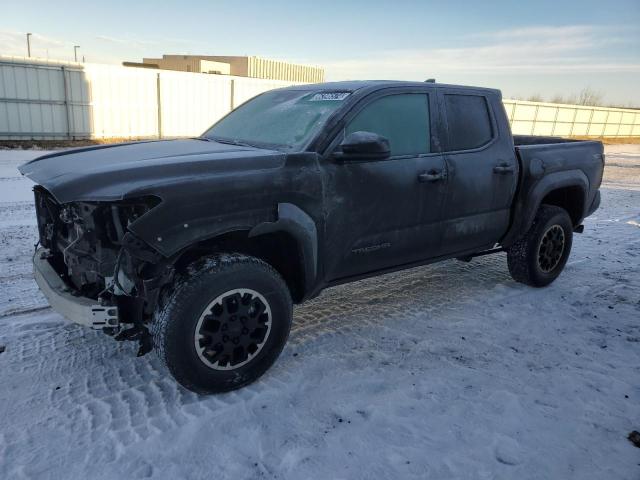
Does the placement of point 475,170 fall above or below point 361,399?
above

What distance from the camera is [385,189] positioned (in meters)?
3.51

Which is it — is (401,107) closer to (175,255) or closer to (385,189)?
(385,189)

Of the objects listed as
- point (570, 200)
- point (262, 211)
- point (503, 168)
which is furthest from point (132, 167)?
point (570, 200)

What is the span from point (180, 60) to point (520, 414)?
40638 millimetres

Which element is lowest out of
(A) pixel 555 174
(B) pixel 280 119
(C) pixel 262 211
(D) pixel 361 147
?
(C) pixel 262 211

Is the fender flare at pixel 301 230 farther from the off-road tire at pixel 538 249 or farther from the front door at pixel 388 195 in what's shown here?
the off-road tire at pixel 538 249

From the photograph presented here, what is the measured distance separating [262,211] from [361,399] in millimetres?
1280

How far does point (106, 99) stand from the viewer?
1759cm

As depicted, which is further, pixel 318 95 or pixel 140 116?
pixel 140 116

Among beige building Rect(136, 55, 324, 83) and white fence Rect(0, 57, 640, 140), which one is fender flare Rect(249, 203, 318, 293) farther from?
beige building Rect(136, 55, 324, 83)

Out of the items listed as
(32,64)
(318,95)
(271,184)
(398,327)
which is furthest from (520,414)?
(32,64)

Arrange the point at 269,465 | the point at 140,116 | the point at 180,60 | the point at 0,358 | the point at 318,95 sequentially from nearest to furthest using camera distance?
1. the point at 269,465
2. the point at 0,358
3. the point at 318,95
4. the point at 140,116
5. the point at 180,60

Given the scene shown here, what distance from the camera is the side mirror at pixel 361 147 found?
3127 mm

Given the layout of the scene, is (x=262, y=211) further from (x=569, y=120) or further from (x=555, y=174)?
(x=569, y=120)
